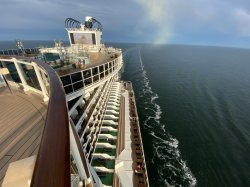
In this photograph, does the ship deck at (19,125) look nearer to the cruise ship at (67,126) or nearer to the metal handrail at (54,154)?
the cruise ship at (67,126)

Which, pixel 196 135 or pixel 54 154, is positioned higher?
pixel 54 154

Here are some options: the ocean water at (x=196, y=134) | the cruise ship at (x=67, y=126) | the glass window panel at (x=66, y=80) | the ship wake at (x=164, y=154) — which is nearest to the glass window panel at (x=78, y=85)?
the cruise ship at (x=67, y=126)

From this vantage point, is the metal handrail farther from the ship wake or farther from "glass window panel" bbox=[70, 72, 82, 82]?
the ship wake

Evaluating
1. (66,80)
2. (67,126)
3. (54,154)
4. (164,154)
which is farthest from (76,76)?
(164,154)

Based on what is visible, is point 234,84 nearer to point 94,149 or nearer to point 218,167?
point 218,167

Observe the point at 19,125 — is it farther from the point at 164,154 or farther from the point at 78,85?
the point at 164,154

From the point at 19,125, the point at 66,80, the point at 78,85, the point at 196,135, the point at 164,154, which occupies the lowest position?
the point at 164,154
